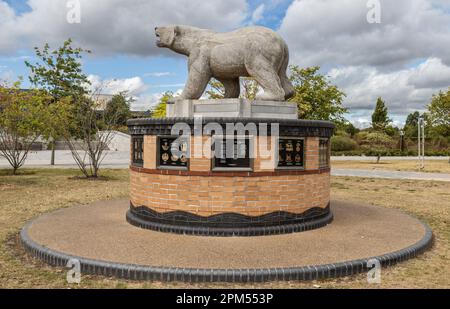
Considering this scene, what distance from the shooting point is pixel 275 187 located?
23.9ft

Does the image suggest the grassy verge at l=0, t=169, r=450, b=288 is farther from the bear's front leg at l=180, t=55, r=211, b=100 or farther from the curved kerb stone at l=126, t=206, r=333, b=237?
the bear's front leg at l=180, t=55, r=211, b=100

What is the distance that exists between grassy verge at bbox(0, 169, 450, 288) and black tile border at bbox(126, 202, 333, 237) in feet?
6.55

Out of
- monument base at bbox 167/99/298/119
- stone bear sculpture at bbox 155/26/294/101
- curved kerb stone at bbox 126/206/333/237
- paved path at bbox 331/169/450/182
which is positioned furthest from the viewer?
paved path at bbox 331/169/450/182

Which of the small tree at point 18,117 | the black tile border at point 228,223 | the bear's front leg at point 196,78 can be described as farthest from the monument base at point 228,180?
the small tree at point 18,117

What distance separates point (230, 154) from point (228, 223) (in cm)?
121

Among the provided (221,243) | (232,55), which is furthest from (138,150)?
(221,243)

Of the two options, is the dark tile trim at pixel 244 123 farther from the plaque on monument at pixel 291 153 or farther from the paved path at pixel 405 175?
the paved path at pixel 405 175

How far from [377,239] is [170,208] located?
361 centimetres

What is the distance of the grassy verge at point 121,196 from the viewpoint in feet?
17.0

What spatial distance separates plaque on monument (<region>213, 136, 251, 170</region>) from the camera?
23.5 ft

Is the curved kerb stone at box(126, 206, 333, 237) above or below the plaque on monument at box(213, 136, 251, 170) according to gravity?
below

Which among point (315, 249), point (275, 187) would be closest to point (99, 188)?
point (275, 187)

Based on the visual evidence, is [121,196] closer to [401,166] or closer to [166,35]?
[166,35]

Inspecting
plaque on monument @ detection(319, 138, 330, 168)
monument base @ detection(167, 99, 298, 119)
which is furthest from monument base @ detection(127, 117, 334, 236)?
monument base @ detection(167, 99, 298, 119)
